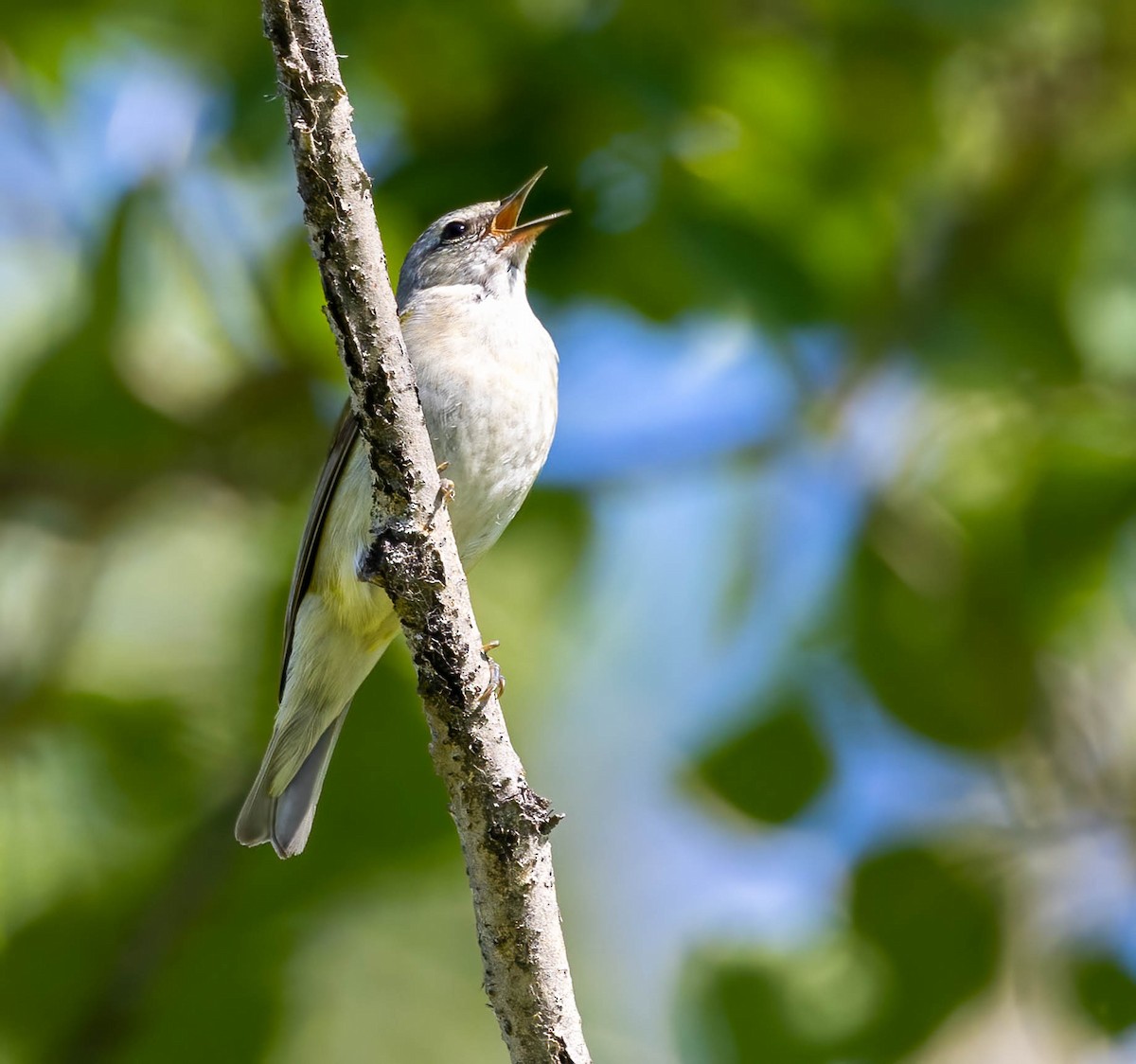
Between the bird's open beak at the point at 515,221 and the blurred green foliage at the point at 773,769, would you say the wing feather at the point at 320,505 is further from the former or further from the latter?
the blurred green foliage at the point at 773,769

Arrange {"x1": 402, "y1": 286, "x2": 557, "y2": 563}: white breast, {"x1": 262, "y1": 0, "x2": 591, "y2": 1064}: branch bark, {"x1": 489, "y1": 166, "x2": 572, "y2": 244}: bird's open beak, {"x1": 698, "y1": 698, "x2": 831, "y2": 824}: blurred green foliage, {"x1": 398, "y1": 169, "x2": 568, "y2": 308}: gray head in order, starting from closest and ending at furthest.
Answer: {"x1": 262, "y1": 0, "x2": 591, "y2": 1064}: branch bark, {"x1": 402, "y1": 286, "x2": 557, "y2": 563}: white breast, {"x1": 489, "y1": 166, "x2": 572, "y2": 244}: bird's open beak, {"x1": 698, "y1": 698, "x2": 831, "y2": 824}: blurred green foliage, {"x1": 398, "y1": 169, "x2": 568, "y2": 308}: gray head

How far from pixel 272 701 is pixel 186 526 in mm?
890

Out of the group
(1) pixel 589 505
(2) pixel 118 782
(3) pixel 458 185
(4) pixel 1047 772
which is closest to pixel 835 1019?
(4) pixel 1047 772

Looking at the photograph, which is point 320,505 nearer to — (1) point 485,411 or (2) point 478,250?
(1) point 485,411

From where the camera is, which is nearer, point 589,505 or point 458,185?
point 458,185

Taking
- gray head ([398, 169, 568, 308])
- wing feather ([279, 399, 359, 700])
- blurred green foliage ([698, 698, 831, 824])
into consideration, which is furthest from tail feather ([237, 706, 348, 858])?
gray head ([398, 169, 568, 308])

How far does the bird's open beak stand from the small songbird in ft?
0.04

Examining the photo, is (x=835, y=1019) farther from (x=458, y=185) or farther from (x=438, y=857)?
(x=458, y=185)

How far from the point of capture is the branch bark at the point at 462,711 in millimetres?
2318

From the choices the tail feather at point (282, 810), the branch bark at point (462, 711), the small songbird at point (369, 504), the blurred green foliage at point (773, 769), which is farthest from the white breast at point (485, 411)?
the branch bark at point (462, 711)

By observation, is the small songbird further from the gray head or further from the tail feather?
the gray head

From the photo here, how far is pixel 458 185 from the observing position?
3.99m

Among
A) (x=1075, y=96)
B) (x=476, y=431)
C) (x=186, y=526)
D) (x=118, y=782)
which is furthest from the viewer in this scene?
(x=186, y=526)

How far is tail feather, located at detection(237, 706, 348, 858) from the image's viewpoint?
4.09 meters
